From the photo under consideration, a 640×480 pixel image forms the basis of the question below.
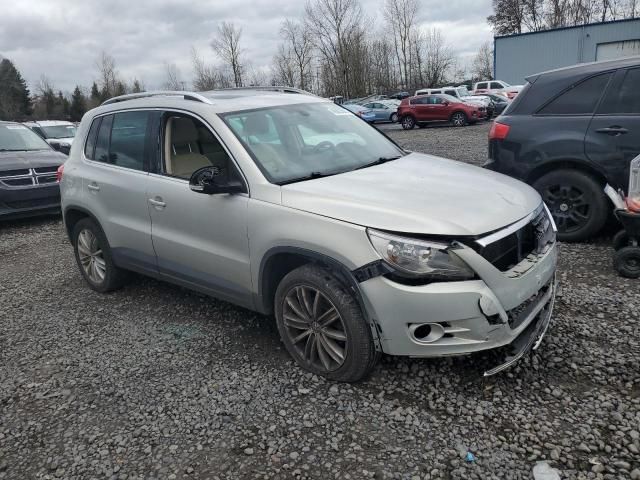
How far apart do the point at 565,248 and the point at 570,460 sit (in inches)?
129

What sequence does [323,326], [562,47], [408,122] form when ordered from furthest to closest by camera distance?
[562,47]
[408,122]
[323,326]

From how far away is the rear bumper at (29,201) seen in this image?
8.28m

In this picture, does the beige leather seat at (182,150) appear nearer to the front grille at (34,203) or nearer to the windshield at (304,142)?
the windshield at (304,142)

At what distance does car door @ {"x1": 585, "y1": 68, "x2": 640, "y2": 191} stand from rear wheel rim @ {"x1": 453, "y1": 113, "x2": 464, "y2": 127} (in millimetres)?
19280

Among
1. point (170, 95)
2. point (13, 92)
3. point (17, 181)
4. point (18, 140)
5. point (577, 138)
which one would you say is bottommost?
point (17, 181)

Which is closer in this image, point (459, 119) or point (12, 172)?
point (12, 172)

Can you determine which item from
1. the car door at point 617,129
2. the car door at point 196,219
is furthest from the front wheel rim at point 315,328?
the car door at point 617,129

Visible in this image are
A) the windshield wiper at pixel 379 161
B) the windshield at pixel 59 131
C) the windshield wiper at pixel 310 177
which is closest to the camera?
the windshield wiper at pixel 310 177

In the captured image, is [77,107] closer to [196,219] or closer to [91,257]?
[91,257]

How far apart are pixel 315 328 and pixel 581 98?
3.92 metres

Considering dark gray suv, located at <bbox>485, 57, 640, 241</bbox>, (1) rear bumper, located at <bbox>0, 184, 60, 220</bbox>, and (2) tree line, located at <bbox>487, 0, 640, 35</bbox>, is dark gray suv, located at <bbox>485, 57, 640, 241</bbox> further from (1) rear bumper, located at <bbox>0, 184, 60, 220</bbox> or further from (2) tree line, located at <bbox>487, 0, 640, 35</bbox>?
(2) tree line, located at <bbox>487, 0, 640, 35</bbox>

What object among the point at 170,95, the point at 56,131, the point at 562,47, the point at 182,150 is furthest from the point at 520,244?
the point at 562,47

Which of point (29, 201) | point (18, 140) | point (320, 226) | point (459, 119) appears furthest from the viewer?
point (459, 119)

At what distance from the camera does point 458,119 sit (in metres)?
23.9
